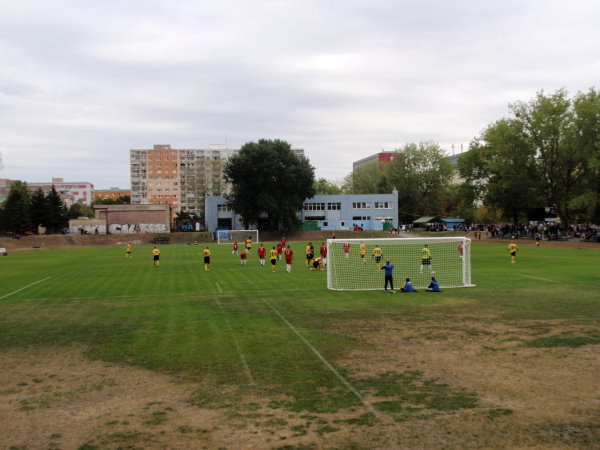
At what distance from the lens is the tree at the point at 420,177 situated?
110 metres

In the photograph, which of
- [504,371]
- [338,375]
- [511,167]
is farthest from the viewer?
[511,167]

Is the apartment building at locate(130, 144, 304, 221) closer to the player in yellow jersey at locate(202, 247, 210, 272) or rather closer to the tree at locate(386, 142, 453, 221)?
the tree at locate(386, 142, 453, 221)

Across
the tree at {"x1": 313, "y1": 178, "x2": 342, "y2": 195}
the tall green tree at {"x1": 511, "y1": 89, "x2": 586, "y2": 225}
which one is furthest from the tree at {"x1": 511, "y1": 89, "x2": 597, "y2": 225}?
the tree at {"x1": 313, "y1": 178, "x2": 342, "y2": 195}

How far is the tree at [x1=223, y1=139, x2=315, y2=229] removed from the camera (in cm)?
8581

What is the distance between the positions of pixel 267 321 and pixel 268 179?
71.2 m

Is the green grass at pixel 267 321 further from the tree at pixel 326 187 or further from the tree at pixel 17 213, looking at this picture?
the tree at pixel 326 187

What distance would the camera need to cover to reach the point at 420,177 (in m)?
112

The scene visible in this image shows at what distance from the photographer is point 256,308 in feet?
60.6

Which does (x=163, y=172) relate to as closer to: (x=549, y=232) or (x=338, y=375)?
(x=549, y=232)

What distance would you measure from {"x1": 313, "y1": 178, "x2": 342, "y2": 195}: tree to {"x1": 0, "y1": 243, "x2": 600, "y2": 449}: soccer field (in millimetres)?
116064

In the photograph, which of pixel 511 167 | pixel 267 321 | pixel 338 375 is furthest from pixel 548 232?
pixel 338 375

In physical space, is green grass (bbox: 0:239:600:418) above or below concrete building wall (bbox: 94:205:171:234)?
below

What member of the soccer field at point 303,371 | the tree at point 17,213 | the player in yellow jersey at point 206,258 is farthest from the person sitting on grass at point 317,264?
the tree at point 17,213

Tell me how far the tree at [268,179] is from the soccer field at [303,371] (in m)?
65.4
